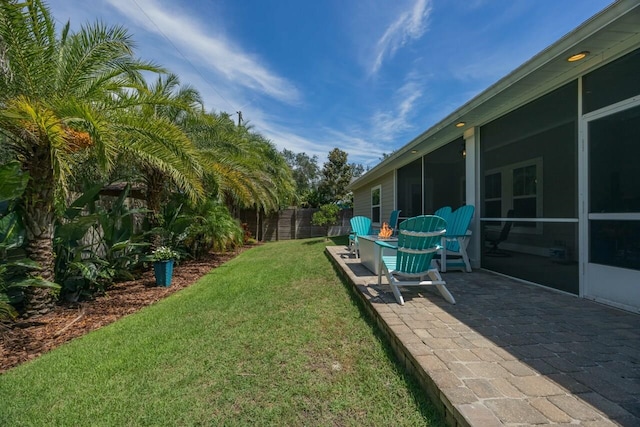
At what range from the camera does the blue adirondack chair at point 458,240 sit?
5.10m

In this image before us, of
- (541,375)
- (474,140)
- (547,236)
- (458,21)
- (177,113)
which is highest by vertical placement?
(458,21)

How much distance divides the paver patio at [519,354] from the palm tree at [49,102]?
4.15 m

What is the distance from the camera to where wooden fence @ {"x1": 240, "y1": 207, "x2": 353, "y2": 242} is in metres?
15.9

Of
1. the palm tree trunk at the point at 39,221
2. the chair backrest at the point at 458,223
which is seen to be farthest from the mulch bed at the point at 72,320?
the chair backrest at the point at 458,223

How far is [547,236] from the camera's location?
408 centimetres

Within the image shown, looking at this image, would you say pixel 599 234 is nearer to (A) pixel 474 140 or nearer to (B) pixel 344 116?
(A) pixel 474 140

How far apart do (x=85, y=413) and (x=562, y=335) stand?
3709 mm

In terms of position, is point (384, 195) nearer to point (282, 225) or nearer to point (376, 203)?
point (376, 203)

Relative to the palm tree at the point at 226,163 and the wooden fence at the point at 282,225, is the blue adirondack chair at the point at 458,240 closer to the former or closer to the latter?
the palm tree at the point at 226,163

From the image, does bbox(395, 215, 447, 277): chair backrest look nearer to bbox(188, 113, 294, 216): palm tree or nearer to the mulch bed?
the mulch bed

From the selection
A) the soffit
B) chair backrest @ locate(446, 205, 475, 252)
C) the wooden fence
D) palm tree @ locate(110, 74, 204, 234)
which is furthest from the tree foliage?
the soffit

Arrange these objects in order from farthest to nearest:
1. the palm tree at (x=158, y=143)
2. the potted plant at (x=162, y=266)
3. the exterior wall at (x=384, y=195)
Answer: the exterior wall at (x=384, y=195) → the potted plant at (x=162, y=266) → the palm tree at (x=158, y=143)

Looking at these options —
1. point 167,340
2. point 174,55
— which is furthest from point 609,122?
point 174,55

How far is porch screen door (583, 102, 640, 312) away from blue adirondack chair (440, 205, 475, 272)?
1.76 metres
